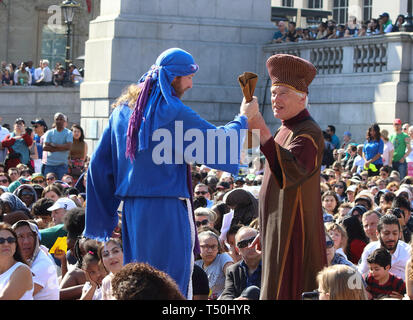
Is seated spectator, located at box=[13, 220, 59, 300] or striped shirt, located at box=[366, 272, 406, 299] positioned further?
striped shirt, located at box=[366, 272, 406, 299]

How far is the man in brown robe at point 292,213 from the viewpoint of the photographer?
5484mm

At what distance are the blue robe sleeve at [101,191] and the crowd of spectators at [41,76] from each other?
75.7ft

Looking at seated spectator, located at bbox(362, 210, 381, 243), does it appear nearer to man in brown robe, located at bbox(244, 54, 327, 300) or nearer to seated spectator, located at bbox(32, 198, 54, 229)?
seated spectator, located at bbox(32, 198, 54, 229)

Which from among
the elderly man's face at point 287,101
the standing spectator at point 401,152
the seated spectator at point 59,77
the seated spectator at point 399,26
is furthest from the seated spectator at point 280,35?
the elderly man's face at point 287,101

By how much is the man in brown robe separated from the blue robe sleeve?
942 mm

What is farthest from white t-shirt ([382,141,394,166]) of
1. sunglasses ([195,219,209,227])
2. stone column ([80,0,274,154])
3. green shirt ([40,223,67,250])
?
green shirt ([40,223,67,250])

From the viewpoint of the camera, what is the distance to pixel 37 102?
1128 inches

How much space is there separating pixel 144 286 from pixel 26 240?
3.98m

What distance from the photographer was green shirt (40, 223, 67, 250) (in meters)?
9.62

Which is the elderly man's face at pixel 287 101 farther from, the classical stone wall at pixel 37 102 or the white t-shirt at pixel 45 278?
the classical stone wall at pixel 37 102

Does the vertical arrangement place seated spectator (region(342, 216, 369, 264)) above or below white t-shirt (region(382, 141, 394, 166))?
below
